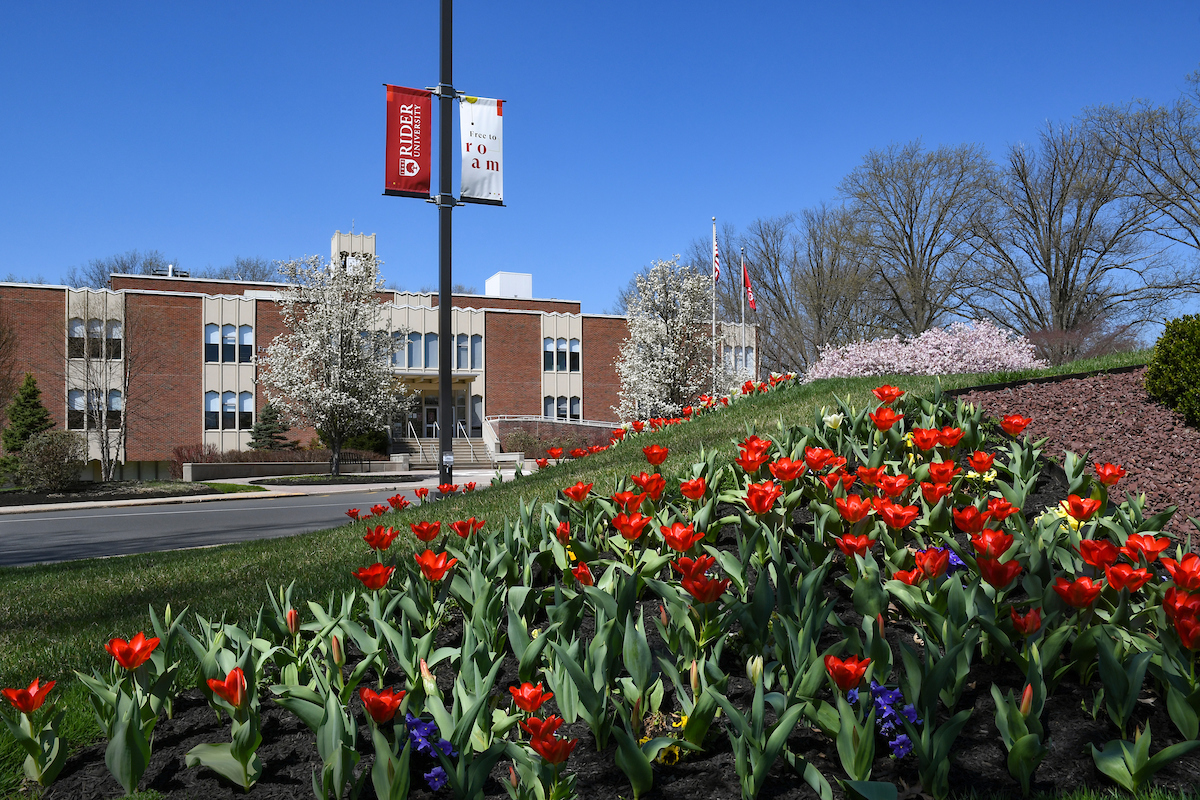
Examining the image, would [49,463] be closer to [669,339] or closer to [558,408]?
[669,339]

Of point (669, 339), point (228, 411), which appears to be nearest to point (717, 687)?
point (669, 339)

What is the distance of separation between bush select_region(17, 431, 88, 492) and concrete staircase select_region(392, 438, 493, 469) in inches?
554

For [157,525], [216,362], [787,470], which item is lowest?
[157,525]

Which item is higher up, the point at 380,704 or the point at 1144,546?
the point at 1144,546

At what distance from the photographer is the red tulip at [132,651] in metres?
2.37

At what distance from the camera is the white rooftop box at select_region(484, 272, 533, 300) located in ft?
168

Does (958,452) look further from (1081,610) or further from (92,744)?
(92,744)

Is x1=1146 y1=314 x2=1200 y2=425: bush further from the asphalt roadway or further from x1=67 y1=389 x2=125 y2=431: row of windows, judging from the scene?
x1=67 y1=389 x2=125 y2=431: row of windows

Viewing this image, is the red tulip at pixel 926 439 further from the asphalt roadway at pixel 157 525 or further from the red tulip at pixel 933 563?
the asphalt roadway at pixel 157 525

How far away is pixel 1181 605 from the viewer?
2.33m

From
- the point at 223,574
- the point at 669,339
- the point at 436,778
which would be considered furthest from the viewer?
the point at 669,339

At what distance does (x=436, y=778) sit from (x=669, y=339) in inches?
1104

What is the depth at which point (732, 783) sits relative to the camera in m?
2.32

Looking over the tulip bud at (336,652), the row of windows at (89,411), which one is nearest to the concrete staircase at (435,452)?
the row of windows at (89,411)
